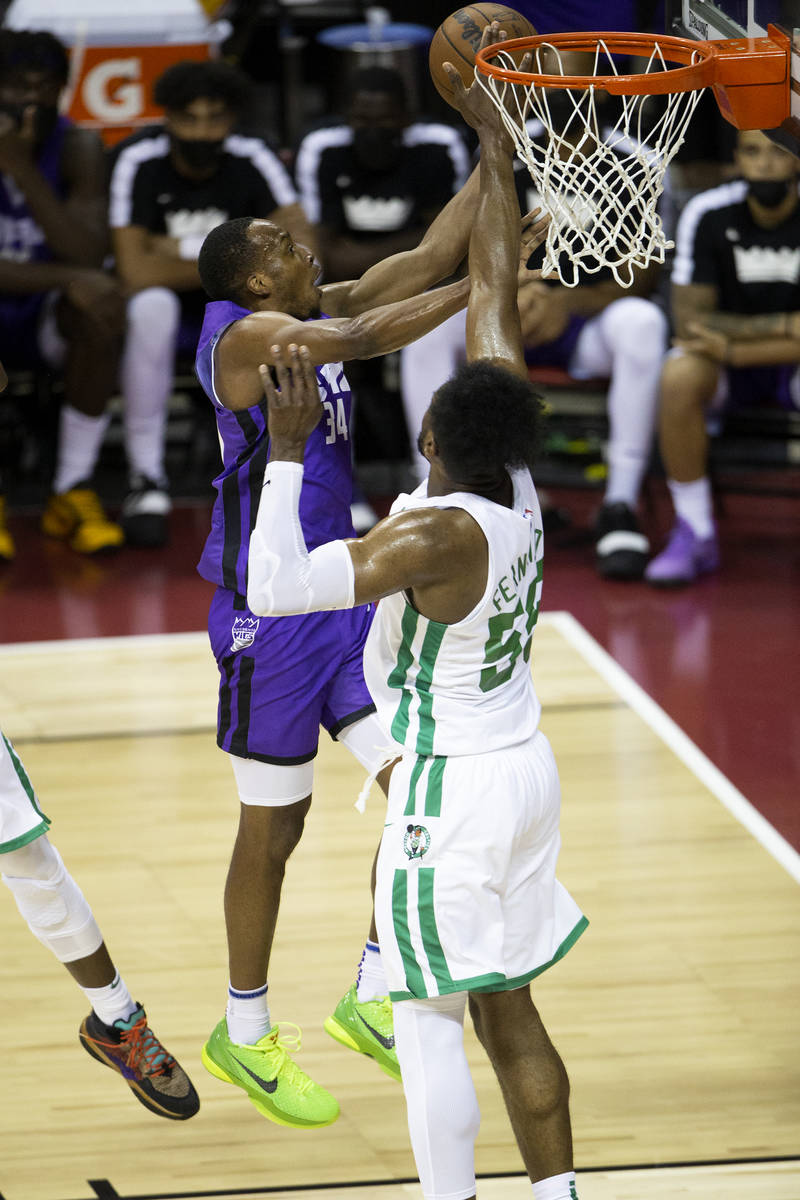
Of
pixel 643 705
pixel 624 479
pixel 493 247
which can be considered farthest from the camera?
pixel 624 479

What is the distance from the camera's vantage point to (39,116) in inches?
275

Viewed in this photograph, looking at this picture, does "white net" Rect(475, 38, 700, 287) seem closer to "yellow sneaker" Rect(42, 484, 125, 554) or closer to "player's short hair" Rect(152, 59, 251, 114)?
"player's short hair" Rect(152, 59, 251, 114)

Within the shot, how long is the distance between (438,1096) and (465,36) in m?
1.92

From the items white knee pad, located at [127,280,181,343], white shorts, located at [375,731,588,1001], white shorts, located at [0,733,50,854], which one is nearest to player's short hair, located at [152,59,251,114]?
white knee pad, located at [127,280,181,343]

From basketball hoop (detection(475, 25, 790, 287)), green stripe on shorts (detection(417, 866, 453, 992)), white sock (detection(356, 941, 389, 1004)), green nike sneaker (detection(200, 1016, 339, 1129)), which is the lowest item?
green nike sneaker (detection(200, 1016, 339, 1129))

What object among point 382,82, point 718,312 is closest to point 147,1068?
point 718,312

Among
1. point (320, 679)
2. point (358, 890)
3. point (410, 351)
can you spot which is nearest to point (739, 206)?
point (410, 351)

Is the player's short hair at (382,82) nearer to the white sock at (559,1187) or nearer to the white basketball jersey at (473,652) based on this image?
the white basketball jersey at (473,652)

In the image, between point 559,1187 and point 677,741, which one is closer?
point 559,1187

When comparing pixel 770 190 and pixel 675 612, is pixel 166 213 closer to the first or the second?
pixel 770 190

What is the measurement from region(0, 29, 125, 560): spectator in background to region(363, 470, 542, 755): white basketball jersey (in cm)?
444

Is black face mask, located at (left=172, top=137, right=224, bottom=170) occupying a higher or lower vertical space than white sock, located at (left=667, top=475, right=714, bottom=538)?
higher

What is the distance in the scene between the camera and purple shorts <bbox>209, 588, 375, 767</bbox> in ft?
11.0

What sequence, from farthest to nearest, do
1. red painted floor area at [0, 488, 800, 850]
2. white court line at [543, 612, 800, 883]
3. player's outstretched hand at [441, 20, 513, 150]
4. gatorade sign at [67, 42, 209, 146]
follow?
gatorade sign at [67, 42, 209, 146] → red painted floor area at [0, 488, 800, 850] → white court line at [543, 612, 800, 883] → player's outstretched hand at [441, 20, 513, 150]
